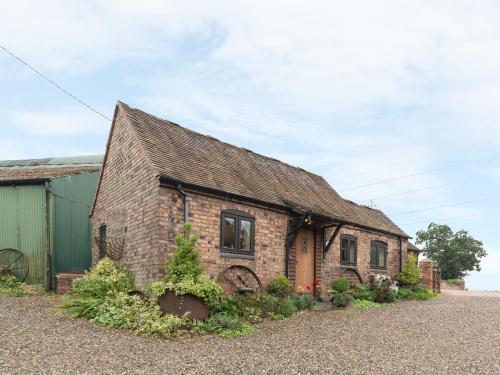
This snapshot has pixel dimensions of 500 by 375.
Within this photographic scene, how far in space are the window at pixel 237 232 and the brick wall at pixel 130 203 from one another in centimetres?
220

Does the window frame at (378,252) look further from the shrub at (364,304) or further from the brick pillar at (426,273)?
the shrub at (364,304)

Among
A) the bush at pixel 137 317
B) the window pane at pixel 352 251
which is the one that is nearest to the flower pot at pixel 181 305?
the bush at pixel 137 317

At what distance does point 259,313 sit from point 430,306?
7.62 metres

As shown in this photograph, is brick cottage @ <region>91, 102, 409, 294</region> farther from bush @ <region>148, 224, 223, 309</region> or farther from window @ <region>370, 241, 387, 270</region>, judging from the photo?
bush @ <region>148, 224, 223, 309</region>

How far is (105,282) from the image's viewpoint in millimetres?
12695

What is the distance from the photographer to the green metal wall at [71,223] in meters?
19.1

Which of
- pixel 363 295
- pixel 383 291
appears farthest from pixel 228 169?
pixel 383 291

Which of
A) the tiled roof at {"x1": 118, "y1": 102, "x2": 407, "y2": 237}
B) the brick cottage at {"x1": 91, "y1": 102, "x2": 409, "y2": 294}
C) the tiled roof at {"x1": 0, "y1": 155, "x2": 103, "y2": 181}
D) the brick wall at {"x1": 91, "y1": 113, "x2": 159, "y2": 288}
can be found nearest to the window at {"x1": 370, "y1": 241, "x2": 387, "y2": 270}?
the brick cottage at {"x1": 91, "y1": 102, "x2": 409, "y2": 294}

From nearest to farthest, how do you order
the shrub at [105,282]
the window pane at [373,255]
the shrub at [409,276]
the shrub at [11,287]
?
1. the shrub at [105,282]
2. the shrub at [11,287]
3. the window pane at [373,255]
4. the shrub at [409,276]

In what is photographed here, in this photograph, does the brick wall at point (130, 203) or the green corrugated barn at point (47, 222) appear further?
the green corrugated barn at point (47, 222)

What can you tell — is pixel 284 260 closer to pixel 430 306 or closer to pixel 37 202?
pixel 430 306

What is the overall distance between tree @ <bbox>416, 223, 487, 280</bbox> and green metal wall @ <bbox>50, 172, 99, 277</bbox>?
34.8 meters

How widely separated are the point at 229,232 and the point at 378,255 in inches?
398

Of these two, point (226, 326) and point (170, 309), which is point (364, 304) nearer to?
point (226, 326)
